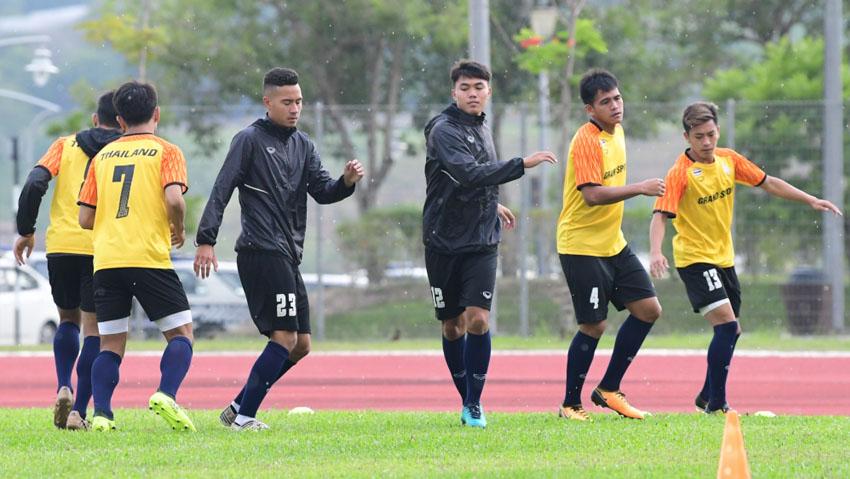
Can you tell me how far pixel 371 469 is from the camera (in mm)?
7359

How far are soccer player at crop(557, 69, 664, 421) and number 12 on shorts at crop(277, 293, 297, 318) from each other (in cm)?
171

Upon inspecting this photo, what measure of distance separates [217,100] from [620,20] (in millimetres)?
10067

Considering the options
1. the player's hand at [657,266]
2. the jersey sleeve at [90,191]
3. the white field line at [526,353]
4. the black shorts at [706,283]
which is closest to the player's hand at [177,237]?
the jersey sleeve at [90,191]

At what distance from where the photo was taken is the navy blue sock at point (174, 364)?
886 cm

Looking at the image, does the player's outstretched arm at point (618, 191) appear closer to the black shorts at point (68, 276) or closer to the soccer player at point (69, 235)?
the soccer player at point (69, 235)

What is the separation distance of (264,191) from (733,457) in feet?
11.7

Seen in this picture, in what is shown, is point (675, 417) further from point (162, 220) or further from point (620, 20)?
point (620, 20)

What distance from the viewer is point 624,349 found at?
9.91 m

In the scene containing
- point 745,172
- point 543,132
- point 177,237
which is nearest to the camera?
point 177,237

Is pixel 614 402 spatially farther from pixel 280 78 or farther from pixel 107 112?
pixel 107 112

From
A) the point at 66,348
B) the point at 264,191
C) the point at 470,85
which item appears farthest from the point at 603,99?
the point at 66,348

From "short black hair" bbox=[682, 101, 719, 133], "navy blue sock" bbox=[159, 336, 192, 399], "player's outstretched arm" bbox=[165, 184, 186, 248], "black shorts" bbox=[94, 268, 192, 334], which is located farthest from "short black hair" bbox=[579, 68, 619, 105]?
"navy blue sock" bbox=[159, 336, 192, 399]

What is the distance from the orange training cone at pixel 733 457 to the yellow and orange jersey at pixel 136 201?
3.70 metres

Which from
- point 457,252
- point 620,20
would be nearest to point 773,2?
point 620,20
